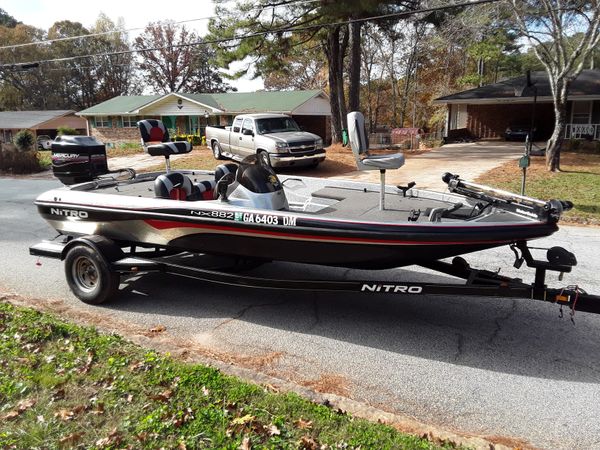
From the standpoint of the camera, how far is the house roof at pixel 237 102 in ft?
103

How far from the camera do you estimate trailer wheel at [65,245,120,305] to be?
17.3 feet

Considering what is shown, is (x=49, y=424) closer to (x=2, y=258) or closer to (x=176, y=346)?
Answer: (x=176, y=346)

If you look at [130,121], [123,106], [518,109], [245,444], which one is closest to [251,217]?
[245,444]

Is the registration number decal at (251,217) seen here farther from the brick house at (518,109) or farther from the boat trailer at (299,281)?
the brick house at (518,109)

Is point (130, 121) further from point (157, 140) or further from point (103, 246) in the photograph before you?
point (103, 246)

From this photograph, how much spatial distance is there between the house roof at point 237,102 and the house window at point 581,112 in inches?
590

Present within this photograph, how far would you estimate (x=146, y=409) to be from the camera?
10.8 feet

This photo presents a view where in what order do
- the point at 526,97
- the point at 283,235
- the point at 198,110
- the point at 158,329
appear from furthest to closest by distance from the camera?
the point at 198,110, the point at 526,97, the point at 158,329, the point at 283,235

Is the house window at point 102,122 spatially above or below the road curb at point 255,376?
above

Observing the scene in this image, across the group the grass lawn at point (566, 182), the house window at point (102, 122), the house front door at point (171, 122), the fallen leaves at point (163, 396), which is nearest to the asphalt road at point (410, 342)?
the fallen leaves at point (163, 396)

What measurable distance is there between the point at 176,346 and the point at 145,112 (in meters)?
35.4

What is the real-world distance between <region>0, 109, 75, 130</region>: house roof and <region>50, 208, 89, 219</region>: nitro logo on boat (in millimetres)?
45328

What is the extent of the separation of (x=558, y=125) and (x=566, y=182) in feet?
7.70

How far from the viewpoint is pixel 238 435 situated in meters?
2.99
